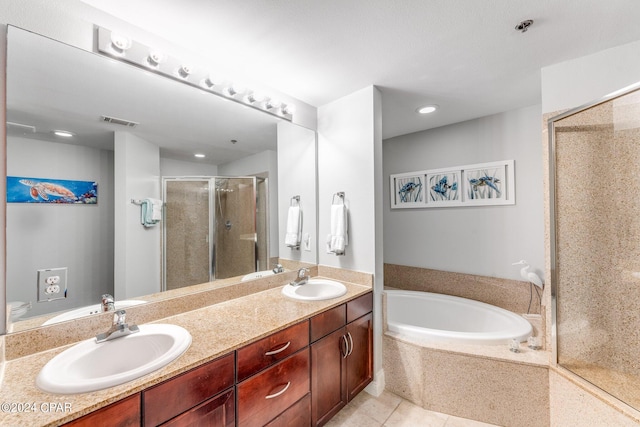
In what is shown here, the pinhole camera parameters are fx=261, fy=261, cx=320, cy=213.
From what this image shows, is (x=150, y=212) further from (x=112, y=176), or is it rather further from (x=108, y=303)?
(x=108, y=303)

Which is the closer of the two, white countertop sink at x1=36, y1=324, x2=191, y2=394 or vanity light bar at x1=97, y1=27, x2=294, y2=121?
white countertop sink at x1=36, y1=324, x2=191, y2=394

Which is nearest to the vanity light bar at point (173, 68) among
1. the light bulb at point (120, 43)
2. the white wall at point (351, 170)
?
the light bulb at point (120, 43)

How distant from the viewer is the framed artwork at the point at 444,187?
2.73 metres

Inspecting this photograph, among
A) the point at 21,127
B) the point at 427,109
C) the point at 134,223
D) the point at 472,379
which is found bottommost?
the point at 472,379

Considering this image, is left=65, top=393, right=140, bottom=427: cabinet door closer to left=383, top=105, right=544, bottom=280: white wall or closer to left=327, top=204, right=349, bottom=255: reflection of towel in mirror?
left=327, top=204, right=349, bottom=255: reflection of towel in mirror

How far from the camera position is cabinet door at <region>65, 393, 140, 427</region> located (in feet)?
2.53

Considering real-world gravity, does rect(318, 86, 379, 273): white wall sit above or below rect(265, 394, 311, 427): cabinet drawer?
above

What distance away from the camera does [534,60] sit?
1.66 m

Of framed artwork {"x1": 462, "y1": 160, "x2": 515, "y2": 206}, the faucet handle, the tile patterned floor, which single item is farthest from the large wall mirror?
framed artwork {"x1": 462, "y1": 160, "x2": 515, "y2": 206}

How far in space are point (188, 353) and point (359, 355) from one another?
4.07 ft

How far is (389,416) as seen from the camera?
1.77 metres

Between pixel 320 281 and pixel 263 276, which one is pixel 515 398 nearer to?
pixel 320 281

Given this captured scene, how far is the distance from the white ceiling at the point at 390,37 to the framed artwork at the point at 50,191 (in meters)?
0.84

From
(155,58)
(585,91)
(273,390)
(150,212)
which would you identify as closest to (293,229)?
(150,212)
